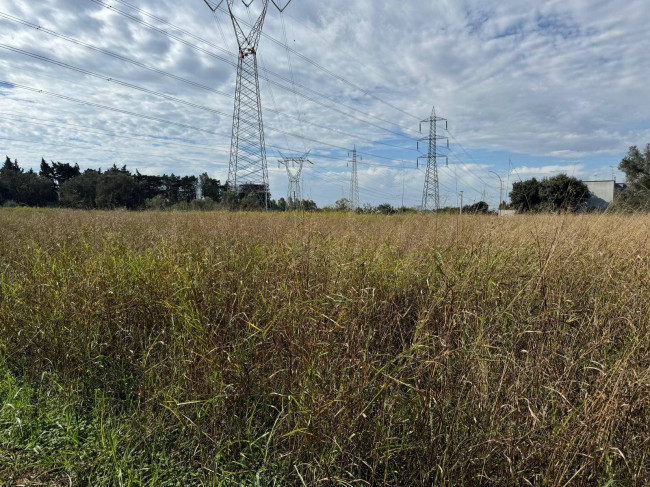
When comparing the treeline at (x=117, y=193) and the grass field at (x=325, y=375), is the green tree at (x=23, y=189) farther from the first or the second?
the grass field at (x=325, y=375)

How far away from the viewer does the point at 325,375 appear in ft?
5.42

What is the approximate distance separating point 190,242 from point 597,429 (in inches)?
144

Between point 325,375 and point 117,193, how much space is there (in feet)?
79.3

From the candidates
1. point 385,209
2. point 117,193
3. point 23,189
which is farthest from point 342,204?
point 23,189

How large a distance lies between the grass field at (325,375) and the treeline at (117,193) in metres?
8.69

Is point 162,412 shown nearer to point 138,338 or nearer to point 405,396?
point 138,338

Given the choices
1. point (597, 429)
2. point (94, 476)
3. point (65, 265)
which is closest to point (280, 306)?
point (94, 476)

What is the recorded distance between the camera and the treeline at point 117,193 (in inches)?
497

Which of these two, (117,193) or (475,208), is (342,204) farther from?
(117,193)

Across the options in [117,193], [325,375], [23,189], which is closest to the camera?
[325,375]

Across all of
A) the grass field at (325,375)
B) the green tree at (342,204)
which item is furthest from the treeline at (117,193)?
the grass field at (325,375)

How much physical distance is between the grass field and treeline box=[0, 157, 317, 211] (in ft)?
28.5

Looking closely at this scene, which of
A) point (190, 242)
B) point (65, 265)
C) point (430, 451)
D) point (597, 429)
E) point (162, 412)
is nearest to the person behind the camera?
point (597, 429)

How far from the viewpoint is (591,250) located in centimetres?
296
